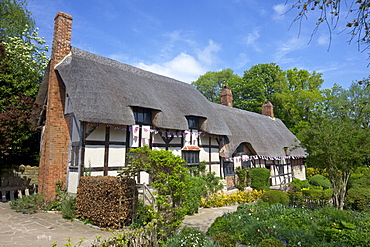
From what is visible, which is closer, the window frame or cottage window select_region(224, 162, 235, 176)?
the window frame

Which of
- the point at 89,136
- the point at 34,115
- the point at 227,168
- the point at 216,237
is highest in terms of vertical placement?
the point at 34,115

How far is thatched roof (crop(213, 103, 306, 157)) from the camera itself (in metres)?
16.0

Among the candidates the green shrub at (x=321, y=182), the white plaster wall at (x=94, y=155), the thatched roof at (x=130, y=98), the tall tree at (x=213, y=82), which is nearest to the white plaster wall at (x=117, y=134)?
the white plaster wall at (x=94, y=155)

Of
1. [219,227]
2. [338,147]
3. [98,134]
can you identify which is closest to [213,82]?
[338,147]

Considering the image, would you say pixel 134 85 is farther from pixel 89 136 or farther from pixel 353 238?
pixel 353 238

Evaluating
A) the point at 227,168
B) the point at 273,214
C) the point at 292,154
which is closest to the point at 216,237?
the point at 273,214

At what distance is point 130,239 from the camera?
463 cm

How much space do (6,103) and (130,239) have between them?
12217mm

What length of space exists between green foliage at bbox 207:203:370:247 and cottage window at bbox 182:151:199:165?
5702mm

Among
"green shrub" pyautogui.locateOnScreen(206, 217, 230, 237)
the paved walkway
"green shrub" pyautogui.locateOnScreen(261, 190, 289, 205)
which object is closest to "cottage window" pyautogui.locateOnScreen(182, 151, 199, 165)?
the paved walkway

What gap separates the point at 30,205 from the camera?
9383mm

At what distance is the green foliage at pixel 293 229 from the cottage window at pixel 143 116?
568 centimetres

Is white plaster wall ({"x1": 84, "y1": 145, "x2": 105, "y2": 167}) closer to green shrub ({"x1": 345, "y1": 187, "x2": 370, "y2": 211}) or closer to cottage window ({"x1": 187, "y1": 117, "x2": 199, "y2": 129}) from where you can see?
cottage window ({"x1": 187, "y1": 117, "x2": 199, "y2": 129})

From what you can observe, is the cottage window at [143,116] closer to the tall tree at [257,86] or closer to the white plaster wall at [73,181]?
the white plaster wall at [73,181]
